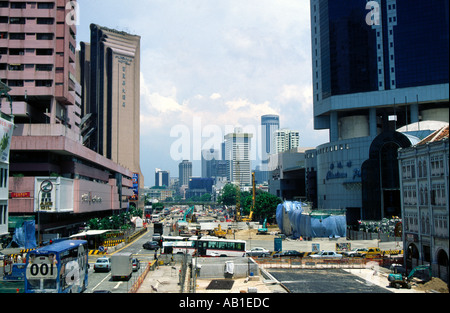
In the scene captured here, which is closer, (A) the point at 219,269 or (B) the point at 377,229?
(A) the point at 219,269

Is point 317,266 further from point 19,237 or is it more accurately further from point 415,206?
point 19,237

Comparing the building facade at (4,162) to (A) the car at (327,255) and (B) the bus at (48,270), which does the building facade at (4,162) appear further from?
(A) the car at (327,255)

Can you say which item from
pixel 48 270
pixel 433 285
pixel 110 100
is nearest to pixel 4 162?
pixel 48 270

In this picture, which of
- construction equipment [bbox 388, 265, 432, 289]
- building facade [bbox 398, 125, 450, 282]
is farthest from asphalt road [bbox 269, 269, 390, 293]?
building facade [bbox 398, 125, 450, 282]

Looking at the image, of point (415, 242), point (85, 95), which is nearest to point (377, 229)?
point (415, 242)

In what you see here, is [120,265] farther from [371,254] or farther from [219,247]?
[371,254]

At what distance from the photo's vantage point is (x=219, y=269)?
3572 centimetres

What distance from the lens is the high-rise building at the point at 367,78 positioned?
317ft

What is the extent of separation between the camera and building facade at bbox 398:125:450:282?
27222 mm

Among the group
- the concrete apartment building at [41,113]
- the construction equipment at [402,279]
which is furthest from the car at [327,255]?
the concrete apartment building at [41,113]

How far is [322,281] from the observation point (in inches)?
1352
